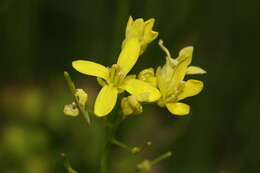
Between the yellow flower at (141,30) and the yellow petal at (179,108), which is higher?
the yellow flower at (141,30)

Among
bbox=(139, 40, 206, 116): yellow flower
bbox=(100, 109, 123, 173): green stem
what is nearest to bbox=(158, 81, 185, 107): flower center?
bbox=(139, 40, 206, 116): yellow flower

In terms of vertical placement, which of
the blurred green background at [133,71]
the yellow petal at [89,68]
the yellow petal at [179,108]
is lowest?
the blurred green background at [133,71]

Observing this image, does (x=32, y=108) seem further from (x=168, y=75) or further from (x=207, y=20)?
(x=168, y=75)

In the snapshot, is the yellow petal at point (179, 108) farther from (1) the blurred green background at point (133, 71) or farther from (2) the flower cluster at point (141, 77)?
(1) the blurred green background at point (133, 71)

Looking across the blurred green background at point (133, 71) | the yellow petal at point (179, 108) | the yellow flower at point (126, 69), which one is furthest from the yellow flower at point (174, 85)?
the blurred green background at point (133, 71)

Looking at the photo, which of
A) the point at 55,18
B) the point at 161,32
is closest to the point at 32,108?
the point at 55,18

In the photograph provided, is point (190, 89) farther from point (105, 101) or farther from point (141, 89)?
point (105, 101)
